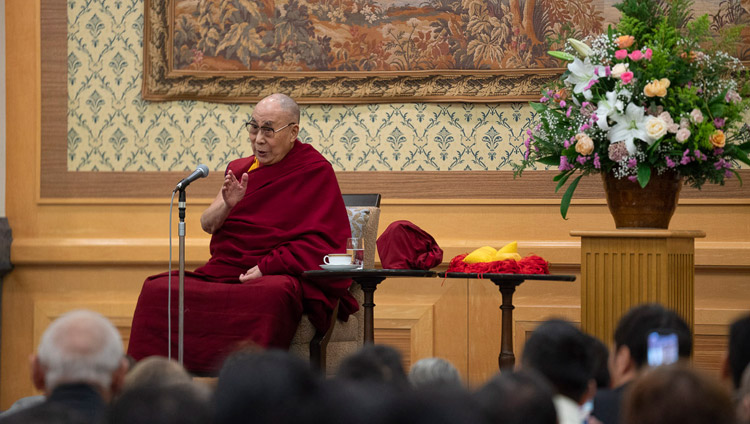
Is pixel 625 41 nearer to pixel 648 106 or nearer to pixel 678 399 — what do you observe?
pixel 648 106

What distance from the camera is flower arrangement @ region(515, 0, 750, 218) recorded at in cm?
323

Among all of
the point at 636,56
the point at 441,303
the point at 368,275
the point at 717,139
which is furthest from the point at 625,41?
the point at 441,303

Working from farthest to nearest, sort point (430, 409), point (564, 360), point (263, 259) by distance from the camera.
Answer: point (263, 259) → point (564, 360) → point (430, 409)

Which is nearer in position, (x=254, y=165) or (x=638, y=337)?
(x=638, y=337)

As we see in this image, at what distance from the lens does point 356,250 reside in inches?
152

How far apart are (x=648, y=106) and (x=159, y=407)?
2.48 meters

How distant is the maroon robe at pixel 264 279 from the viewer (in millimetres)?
3746

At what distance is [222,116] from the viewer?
202 inches

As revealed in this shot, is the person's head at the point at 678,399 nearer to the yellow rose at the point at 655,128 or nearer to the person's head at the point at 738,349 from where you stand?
the person's head at the point at 738,349

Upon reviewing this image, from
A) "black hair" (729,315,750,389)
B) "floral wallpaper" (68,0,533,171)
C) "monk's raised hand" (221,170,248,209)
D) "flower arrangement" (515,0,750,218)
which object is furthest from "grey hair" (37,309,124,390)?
"floral wallpaper" (68,0,533,171)

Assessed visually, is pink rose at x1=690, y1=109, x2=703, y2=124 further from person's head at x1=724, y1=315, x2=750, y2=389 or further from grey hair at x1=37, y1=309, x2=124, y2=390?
grey hair at x1=37, y1=309, x2=124, y2=390

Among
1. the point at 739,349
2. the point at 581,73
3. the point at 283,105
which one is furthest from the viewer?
the point at 283,105

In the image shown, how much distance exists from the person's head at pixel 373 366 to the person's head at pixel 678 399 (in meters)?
0.43

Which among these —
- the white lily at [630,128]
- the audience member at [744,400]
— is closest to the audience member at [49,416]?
the audience member at [744,400]
